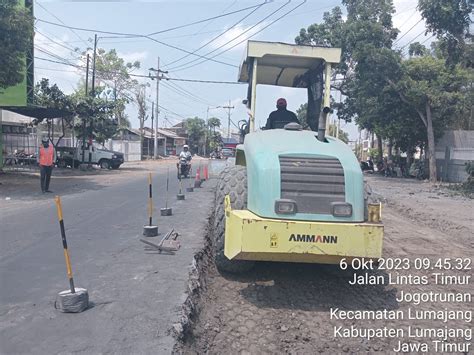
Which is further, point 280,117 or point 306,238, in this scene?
point 280,117

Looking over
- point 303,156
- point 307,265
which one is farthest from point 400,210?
point 303,156

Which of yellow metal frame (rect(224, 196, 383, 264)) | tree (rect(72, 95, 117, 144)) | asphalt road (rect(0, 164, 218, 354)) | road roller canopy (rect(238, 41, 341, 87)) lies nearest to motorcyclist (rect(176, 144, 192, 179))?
asphalt road (rect(0, 164, 218, 354))

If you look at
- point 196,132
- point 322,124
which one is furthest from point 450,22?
point 196,132

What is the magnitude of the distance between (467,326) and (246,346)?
7.27ft

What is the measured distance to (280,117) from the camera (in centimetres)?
702

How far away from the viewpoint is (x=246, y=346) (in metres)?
4.00

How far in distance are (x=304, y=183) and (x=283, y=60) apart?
2735mm

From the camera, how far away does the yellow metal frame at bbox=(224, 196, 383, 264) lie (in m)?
4.56

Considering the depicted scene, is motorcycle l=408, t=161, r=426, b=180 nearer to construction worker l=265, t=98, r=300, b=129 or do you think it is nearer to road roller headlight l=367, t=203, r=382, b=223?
construction worker l=265, t=98, r=300, b=129

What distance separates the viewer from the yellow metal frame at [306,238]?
456 cm

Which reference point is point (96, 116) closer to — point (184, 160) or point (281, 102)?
point (184, 160)

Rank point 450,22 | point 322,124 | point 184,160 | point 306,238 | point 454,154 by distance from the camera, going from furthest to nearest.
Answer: point 454,154
point 184,160
point 450,22
point 322,124
point 306,238

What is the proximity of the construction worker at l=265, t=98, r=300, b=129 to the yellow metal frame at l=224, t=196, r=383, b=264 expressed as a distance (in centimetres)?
270

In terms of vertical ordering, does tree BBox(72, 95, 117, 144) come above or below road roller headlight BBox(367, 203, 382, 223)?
above
